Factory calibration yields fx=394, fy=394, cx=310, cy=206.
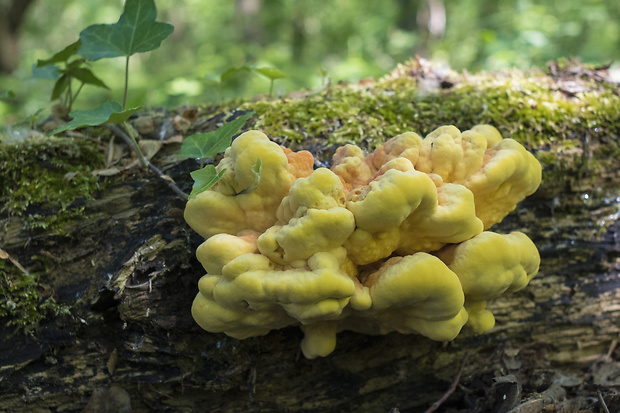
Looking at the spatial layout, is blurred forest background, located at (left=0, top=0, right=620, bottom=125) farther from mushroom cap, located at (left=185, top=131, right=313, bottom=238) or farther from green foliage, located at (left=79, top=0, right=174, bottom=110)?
mushroom cap, located at (left=185, top=131, right=313, bottom=238)

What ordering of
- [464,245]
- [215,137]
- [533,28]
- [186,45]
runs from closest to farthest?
[464,245] < [215,137] < [533,28] < [186,45]

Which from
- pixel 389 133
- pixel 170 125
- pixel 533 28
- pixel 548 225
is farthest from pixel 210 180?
pixel 533 28

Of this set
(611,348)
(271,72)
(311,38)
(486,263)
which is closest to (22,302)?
(271,72)

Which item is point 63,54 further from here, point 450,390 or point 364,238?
point 450,390

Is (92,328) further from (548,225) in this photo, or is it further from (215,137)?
(548,225)

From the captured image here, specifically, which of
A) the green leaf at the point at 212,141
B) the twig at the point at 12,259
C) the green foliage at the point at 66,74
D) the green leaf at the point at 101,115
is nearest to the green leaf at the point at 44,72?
the green foliage at the point at 66,74

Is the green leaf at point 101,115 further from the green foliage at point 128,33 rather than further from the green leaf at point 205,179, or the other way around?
the green leaf at point 205,179
